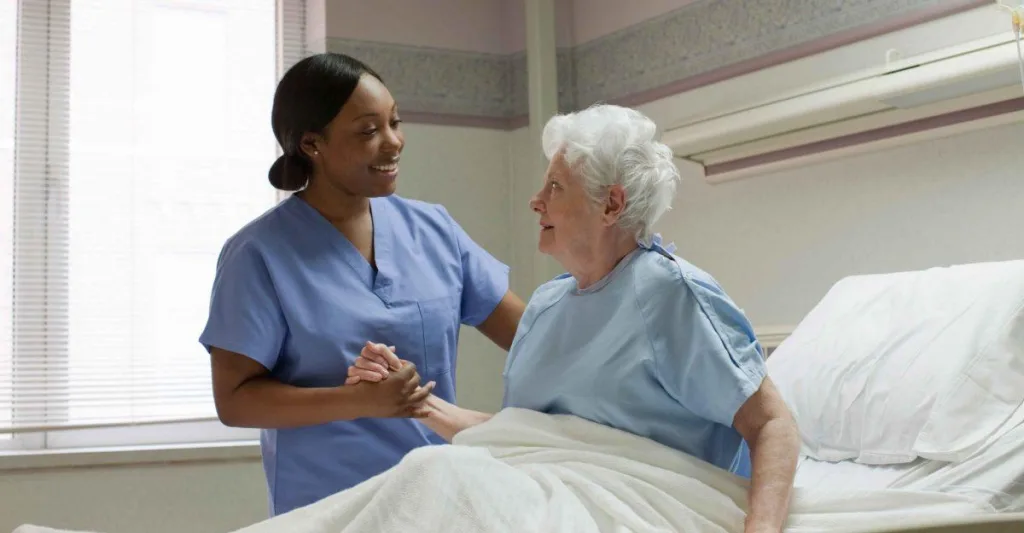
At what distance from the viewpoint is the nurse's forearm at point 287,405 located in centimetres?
167

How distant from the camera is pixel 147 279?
3424 mm

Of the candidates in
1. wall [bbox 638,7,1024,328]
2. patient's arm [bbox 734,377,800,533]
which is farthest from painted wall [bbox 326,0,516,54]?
A: patient's arm [bbox 734,377,800,533]

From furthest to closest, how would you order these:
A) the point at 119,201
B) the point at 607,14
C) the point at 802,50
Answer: the point at 607,14 → the point at 119,201 → the point at 802,50

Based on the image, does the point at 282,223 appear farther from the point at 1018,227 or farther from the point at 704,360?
the point at 1018,227

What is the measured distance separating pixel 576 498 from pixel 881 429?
2.99 feet

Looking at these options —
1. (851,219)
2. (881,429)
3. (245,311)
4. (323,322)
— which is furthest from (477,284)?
Answer: (851,219)

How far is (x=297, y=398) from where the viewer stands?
1.69m

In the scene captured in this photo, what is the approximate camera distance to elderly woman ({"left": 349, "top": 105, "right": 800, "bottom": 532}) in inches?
55.4

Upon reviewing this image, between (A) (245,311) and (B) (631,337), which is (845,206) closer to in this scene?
(B) (631,337)

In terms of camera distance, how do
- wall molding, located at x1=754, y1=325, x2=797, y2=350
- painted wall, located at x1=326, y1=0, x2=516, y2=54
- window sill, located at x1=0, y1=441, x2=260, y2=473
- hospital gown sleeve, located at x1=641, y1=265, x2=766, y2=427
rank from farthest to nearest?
painted wall, located at x1=326, y1=0, x2=516, y2=54 → window sill, located at x1=0, y1=441, x2=260, y2=473 → wall molding, located at x1=754, y1=325, x2=797, y2=350 → hospital gown sleeve, located at x1=641, y1=265, x2=766, y2=427

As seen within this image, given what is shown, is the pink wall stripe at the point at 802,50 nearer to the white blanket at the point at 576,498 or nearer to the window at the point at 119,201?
the window at the point at 119,201

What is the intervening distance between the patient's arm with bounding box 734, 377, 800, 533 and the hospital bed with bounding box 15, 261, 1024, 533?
0.05 m

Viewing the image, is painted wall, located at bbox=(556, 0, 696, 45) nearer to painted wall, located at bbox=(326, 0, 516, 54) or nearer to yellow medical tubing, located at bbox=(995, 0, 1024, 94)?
painted wall, located at bbox=(326, 0, 516, 54)

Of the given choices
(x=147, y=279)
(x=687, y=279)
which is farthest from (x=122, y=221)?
(x=687, y=279)
